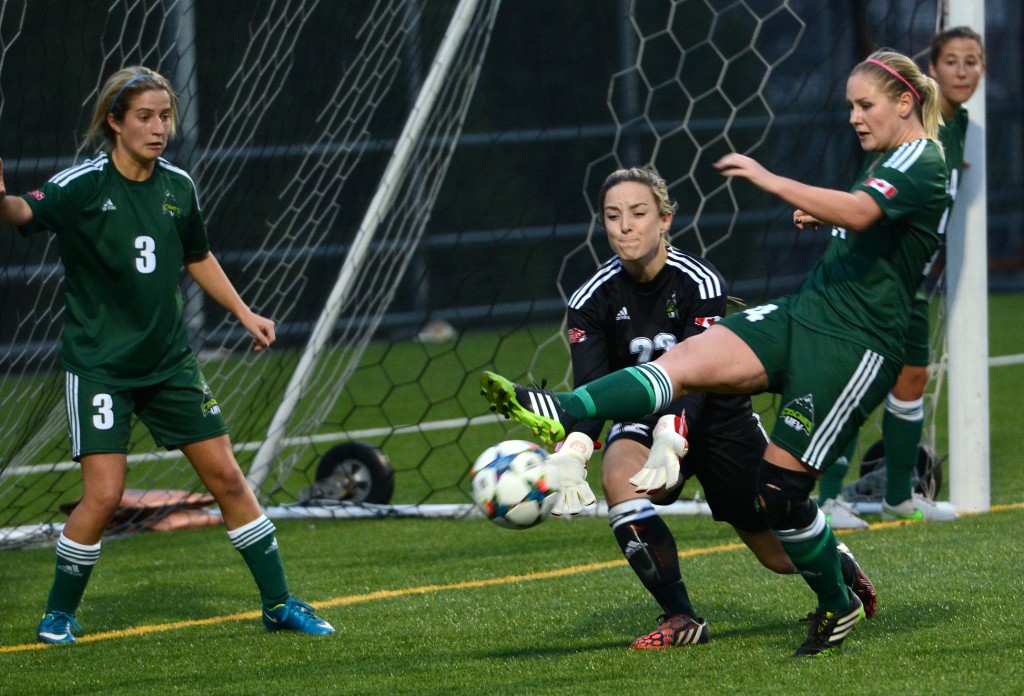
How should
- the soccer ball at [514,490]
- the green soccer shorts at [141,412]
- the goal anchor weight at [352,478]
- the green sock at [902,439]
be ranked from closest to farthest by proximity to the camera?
the soccer ball at [514,490] → the green soccer shorts at [141,412] → the green sock at [902,439] → the goal anchor weight at [352,478]

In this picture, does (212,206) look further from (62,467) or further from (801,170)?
(801,170)

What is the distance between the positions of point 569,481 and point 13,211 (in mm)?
1841

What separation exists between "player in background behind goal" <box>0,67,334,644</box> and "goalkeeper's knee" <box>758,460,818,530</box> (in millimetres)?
1549

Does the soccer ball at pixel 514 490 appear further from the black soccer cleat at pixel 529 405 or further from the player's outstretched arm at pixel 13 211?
the player's outstretched arm at pixel 13 211

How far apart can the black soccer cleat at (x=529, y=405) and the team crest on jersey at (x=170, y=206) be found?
148 centimetres

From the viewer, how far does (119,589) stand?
220 inches

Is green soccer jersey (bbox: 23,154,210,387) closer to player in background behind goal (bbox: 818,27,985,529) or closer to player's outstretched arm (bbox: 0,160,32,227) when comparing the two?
player's outstretched arm (bbox: 0,160,32,227)

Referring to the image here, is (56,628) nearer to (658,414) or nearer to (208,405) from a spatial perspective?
(208,405)

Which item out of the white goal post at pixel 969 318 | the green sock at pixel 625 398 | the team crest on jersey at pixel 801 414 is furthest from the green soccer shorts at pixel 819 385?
the white goal post at pixel 969 318

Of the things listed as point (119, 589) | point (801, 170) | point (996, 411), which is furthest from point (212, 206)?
point (801, 170)

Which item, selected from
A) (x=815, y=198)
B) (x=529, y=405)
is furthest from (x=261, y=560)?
(x=815, y=198)

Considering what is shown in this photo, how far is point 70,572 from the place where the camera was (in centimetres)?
465

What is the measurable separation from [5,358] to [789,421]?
353cm

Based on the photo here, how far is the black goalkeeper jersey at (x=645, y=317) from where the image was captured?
4238 mm
